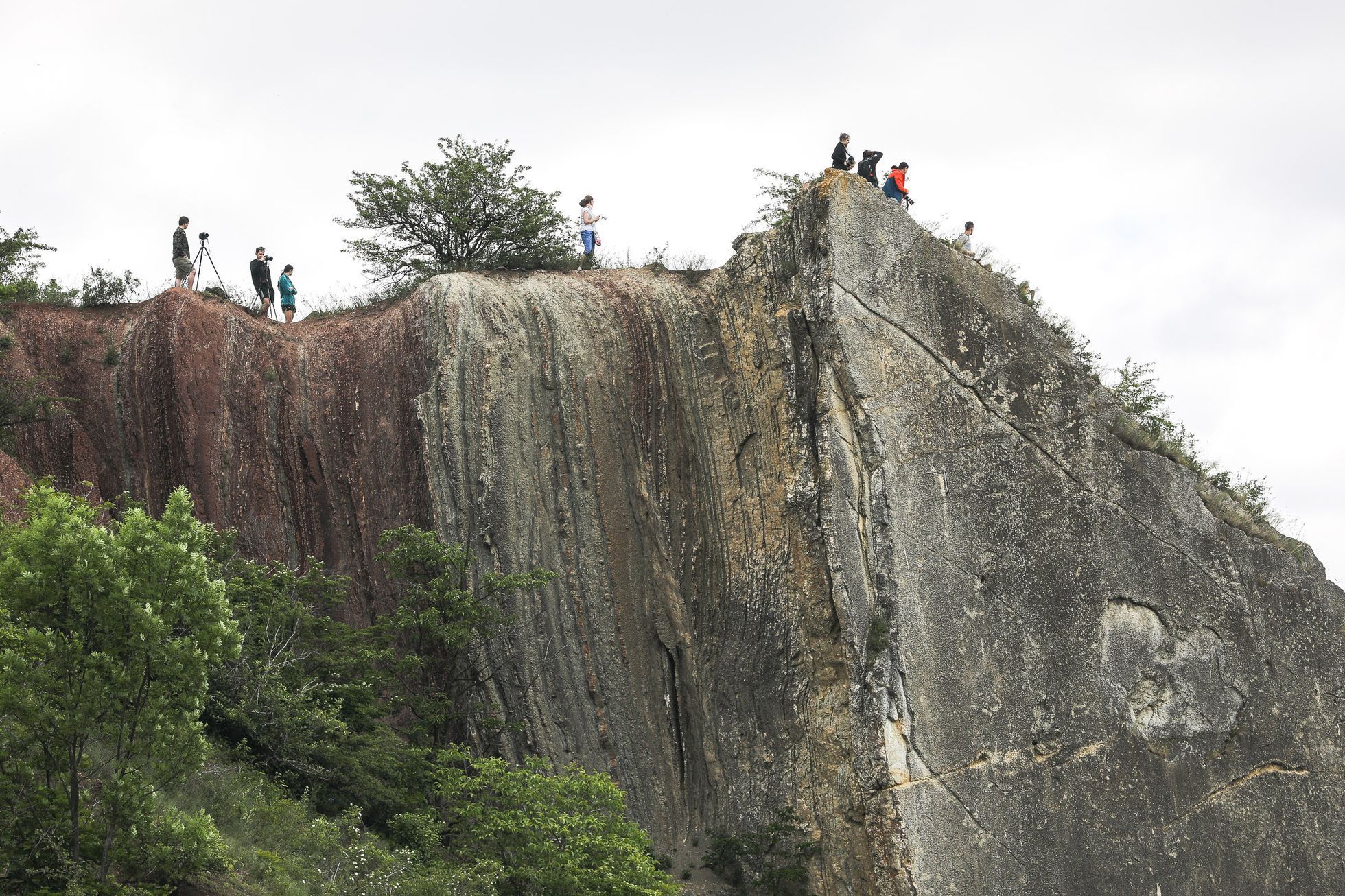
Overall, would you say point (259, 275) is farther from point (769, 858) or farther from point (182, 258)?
point (769, 858)

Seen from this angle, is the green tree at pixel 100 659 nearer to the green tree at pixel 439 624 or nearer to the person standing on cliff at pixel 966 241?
the green tree at pixel 439 624

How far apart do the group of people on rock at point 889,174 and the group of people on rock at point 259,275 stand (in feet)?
36.4

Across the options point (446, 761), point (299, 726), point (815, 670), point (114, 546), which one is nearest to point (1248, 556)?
point (815, 670)

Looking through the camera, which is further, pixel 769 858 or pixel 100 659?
pixel 769 858

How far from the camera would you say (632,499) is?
955 inches

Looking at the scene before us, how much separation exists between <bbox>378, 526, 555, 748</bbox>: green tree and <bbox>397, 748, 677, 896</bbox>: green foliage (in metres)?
1.87

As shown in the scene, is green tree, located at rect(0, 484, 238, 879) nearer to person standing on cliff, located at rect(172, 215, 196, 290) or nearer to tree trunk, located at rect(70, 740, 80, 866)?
tree trunk, located at rect(70, 740, 80, 866)

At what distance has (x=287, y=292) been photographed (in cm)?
2692

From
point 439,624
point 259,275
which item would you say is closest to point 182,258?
point 259,275

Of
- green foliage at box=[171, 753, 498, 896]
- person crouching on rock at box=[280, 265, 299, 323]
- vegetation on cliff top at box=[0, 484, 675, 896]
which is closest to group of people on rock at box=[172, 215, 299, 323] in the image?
person crouching on rock at box=[280, 265, 299, 323]

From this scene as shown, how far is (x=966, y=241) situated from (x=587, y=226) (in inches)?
317

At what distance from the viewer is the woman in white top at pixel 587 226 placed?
27.5 m

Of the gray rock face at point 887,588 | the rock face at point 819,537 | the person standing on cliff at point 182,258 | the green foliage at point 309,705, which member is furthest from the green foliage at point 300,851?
the person standing on cliff at point 182,258

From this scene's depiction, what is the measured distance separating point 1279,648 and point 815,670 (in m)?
7.99
